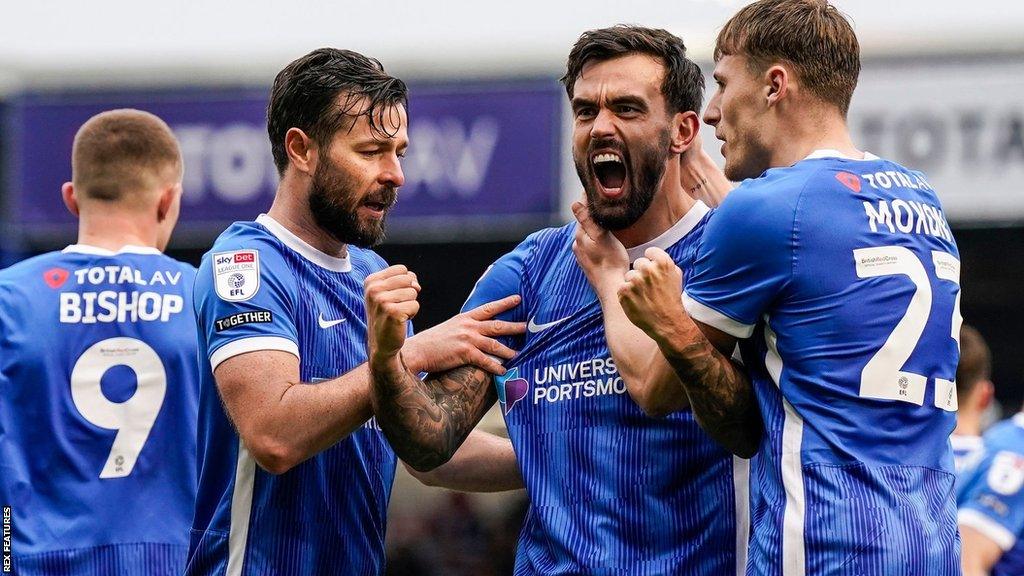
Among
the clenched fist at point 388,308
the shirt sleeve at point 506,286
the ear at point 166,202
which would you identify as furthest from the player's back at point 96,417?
the clenched fist at point 388,308

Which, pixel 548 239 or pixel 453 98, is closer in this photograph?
pixel 548 239

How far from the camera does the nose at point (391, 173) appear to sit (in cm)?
443

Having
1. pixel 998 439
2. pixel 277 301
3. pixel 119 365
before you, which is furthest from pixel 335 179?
pixel 998 439

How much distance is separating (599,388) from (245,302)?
1.04 meters

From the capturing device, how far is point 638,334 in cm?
401

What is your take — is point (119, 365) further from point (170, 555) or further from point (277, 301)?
point (277, 301)

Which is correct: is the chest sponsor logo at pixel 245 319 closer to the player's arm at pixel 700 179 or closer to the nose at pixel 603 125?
the nose at pixel 603 125

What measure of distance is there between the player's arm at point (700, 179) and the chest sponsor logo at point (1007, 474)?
267 centimetres

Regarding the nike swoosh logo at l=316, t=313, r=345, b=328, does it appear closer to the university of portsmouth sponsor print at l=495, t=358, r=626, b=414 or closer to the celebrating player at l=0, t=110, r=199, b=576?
the university of portsmouth sponsor print at l=495, t=358, r=626, b=414

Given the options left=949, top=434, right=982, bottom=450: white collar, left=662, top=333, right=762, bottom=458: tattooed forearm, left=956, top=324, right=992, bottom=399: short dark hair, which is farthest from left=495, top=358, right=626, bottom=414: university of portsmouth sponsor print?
left=949, top=434, right=982, bottom=450: white collar

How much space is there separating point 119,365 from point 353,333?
126 centimetres

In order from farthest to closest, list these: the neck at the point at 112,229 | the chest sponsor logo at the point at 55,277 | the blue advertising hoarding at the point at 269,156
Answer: the blue advertising hoarding at the point at 269,156 < the neck at the point at 112,229 < the chest sponsor logo at the point at 55,277

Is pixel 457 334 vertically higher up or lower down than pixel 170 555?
higher up

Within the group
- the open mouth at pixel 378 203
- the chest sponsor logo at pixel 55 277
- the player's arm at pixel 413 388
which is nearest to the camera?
the player's arm at pixel 413 388
